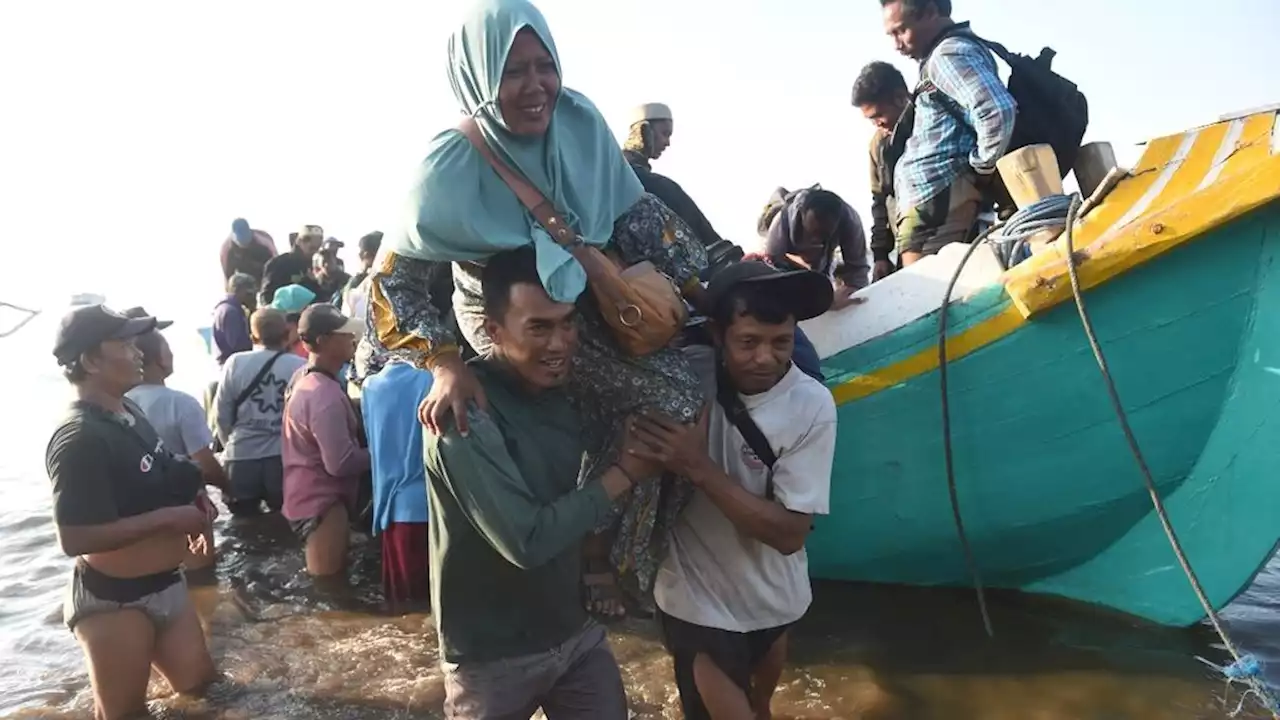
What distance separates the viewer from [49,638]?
5039mm

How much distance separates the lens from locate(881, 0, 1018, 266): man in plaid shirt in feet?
11.5

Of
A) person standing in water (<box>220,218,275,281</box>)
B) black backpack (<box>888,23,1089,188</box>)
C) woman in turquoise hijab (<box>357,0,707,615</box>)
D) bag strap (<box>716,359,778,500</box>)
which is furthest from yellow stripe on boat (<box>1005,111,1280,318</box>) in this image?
person standing in water (<box>220,218,275,281</box>)

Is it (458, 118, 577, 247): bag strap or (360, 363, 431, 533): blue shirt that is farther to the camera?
(360, 363, 431, 533): blue shirt

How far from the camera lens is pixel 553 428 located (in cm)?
220

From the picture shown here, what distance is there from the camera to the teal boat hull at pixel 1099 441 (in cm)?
307

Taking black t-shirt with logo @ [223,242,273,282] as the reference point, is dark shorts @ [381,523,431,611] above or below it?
below

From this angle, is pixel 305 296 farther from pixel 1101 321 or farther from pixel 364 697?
pixel 1101 321

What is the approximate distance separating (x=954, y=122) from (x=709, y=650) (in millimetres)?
2510

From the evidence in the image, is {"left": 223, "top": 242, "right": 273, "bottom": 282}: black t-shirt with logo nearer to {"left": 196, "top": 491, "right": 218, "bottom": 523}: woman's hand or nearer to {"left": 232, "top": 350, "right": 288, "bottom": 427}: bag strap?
{"left": 232, "top": 350, "right": 288, "bottom": 427}: bag strap

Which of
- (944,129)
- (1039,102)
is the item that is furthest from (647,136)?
(1039,102)

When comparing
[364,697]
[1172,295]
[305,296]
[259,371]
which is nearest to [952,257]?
[1172,295]

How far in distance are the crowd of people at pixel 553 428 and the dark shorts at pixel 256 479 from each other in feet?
8.29

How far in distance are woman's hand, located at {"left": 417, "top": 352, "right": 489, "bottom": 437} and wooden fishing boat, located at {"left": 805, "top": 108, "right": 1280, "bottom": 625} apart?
2125mm

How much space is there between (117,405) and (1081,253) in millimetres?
3641
